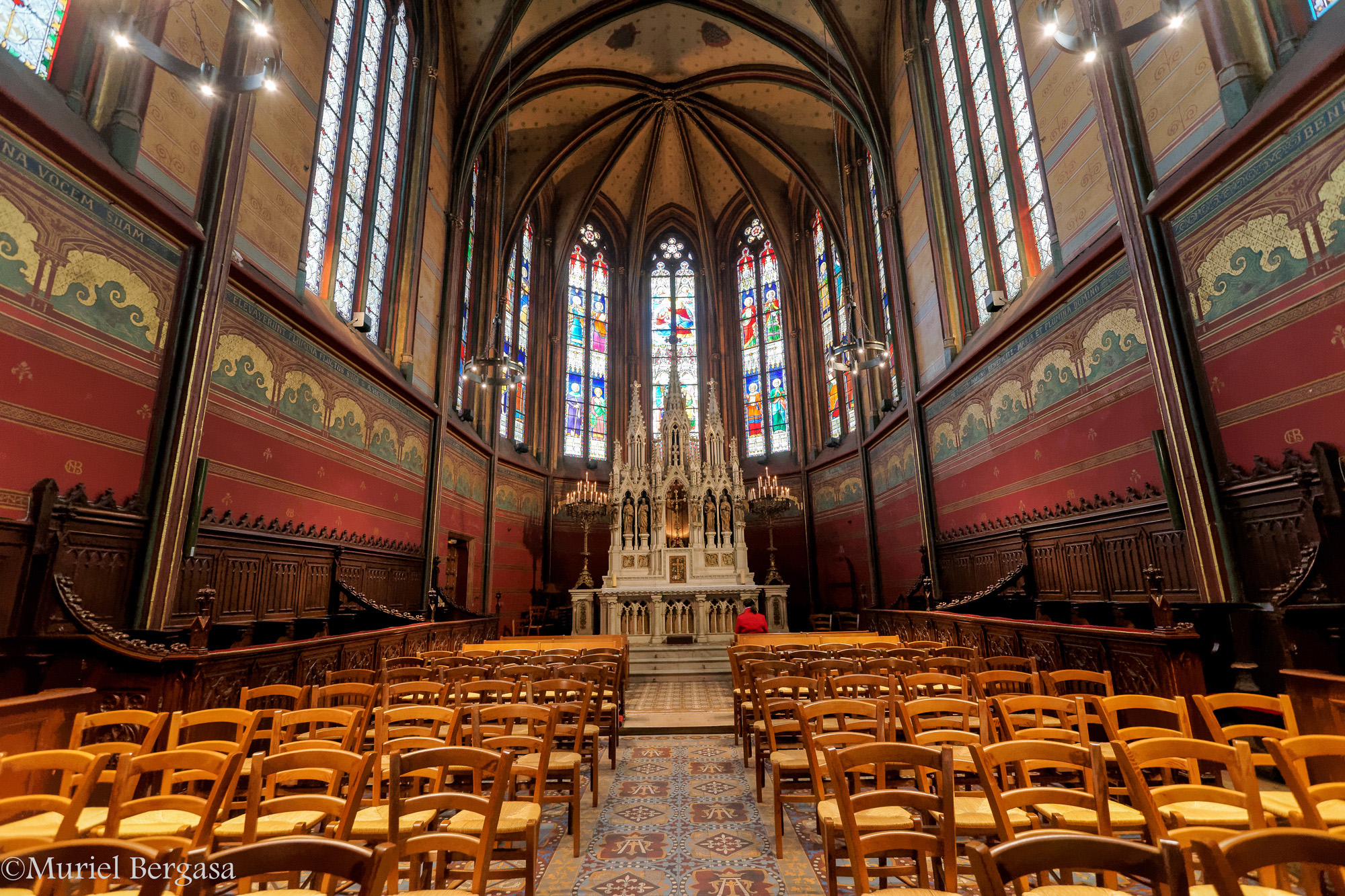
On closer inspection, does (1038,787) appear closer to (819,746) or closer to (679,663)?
(819,746)

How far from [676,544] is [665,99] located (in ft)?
42.4

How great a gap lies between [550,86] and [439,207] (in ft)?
16.6

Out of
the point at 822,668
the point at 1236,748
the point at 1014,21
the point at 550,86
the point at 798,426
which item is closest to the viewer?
the point at 1236,748

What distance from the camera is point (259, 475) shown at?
8.25 metres

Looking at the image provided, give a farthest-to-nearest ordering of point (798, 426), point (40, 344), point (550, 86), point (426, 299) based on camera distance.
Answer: point (798, 426)
point (550, 86)
point (426, 299)
point (40, 344)

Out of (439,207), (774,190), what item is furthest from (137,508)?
(774,190)

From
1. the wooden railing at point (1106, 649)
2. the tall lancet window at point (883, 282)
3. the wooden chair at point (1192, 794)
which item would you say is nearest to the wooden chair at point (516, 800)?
the wooden chair at point (1192, 794)

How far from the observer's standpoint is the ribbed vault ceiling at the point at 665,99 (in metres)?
14.9

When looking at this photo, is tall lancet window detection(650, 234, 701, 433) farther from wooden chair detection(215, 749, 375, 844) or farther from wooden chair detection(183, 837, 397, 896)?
wooden chair detection(183, 837, 397, 896)

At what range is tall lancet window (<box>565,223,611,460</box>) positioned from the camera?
20828 millimetres

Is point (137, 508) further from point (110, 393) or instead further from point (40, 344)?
point (40, 344)

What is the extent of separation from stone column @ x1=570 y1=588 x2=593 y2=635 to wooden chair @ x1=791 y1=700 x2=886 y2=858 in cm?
1091

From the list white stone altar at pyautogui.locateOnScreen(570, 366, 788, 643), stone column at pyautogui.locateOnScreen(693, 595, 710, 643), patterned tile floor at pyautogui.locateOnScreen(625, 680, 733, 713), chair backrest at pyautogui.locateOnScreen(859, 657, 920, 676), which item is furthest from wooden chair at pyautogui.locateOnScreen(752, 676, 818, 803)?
white stone altar at pyautogui.locateOnScreen(570, 366, 788, 643)

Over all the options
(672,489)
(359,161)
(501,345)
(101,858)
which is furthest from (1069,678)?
(501,345)
